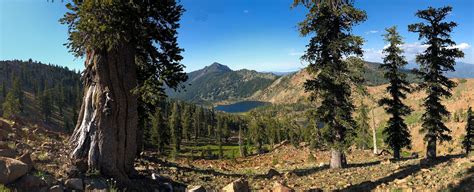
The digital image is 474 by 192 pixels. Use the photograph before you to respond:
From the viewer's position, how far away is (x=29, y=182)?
7566 millimetres

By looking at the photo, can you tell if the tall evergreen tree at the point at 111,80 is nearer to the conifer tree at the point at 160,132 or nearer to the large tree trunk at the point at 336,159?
the large tree trunk at the point at 336,159

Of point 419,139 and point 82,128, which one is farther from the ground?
point 82,128

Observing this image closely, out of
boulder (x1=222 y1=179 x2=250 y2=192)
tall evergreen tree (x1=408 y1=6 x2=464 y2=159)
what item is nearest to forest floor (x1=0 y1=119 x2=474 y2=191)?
boulder (x1=222 y1=179 x2=250 y2=192)

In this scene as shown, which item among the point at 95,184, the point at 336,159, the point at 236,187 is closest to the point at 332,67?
the point at 336,159

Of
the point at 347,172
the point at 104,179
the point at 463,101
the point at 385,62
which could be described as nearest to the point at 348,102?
the point at 347,172

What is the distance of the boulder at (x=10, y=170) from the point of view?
7102 millimetres

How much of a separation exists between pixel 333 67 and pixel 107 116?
47.0 ft

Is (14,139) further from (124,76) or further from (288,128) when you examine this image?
(288,128)

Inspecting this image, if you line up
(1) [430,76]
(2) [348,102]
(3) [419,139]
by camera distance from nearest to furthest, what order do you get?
1. (2) [348,102]
2. (1) [430,76]
3. (3) [419,139]

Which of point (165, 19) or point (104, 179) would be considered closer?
point (104, 179)

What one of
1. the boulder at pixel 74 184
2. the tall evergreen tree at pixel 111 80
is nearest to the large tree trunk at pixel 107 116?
the tall evergreen tree at pixel 111 80

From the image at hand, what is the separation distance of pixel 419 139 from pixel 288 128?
1827 inches

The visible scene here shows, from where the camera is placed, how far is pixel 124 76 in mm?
12734

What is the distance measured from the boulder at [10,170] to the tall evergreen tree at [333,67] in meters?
16.9
